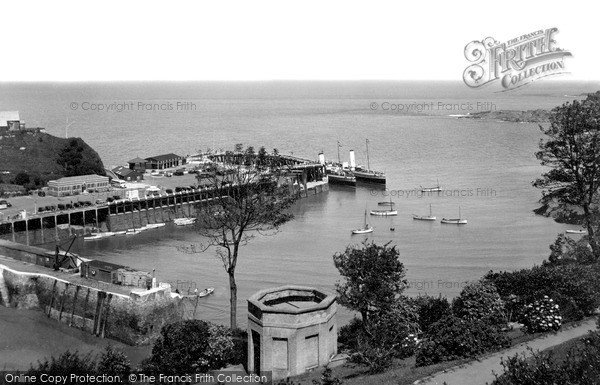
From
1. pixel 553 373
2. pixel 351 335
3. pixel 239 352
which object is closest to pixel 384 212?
pixel 351 335

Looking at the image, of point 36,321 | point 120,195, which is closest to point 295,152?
point 120,195

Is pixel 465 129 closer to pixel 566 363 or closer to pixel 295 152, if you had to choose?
pixel 295 152

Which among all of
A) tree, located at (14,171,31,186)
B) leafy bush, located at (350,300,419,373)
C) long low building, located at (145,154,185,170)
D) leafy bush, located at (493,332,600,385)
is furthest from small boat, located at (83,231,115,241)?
leafy bush, located at (493,332,600,385)

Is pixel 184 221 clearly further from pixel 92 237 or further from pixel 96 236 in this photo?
pixel 92 237

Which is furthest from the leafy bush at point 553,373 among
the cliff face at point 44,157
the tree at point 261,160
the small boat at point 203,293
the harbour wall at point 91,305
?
the cliff face at point 44,157

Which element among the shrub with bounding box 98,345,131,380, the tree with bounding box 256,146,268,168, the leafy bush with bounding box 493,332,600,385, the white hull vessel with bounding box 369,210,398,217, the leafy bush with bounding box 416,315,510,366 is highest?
the tree with bounding box 256,146,268,168

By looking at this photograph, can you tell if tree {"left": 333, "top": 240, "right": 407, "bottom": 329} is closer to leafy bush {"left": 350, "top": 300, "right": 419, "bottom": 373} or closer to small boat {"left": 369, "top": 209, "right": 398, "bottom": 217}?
leafy bush {"left": 350, "top": 300, "right": 419, "bottom": 373}
